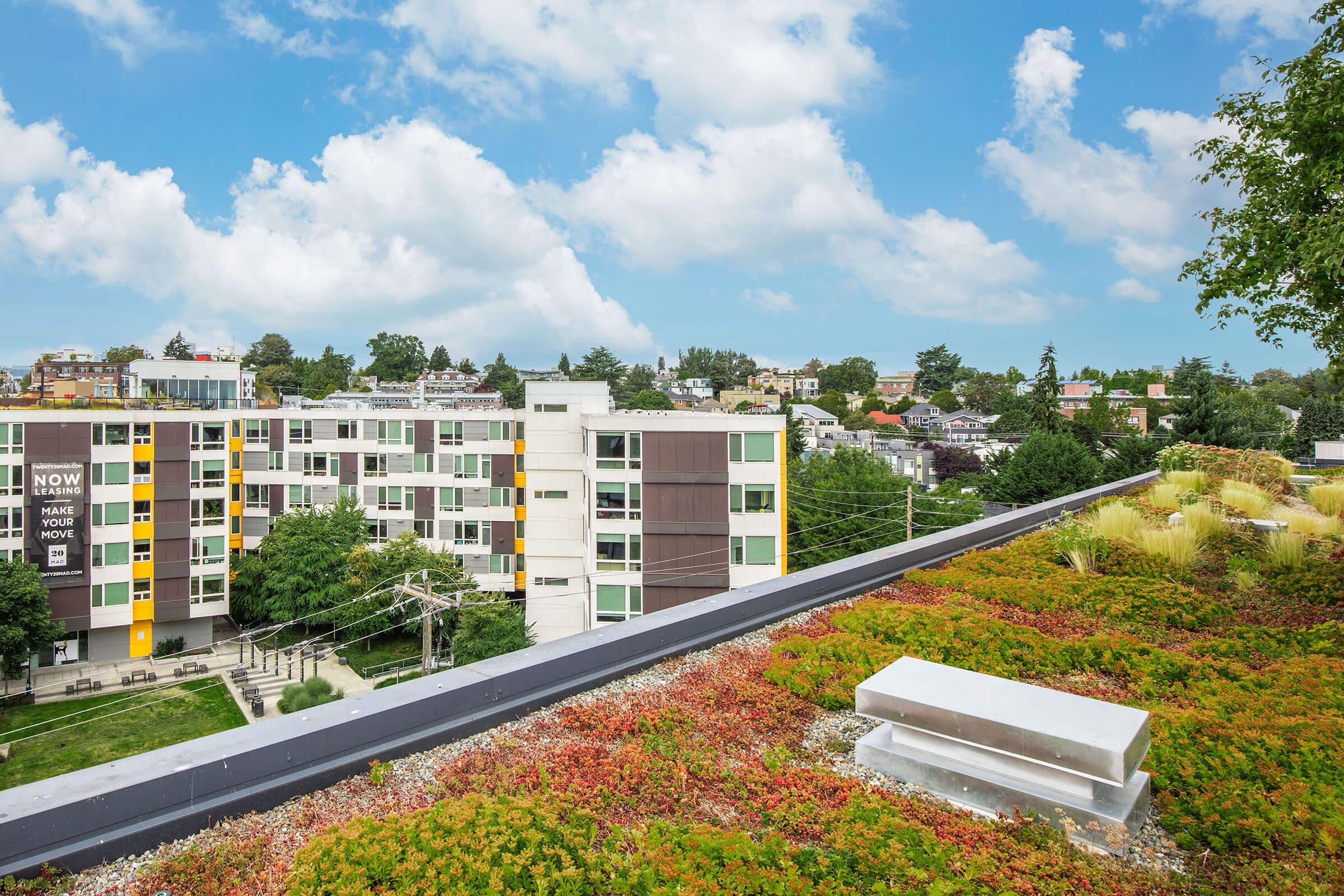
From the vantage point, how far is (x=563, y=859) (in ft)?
10.7

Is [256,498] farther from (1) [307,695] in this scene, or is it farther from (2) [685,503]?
(2) [685,503]

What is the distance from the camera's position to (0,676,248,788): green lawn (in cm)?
2005

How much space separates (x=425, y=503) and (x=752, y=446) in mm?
18265

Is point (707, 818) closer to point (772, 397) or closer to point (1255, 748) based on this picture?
point (1255, 748)

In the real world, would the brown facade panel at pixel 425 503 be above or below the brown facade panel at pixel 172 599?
above

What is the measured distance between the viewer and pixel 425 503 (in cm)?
3291

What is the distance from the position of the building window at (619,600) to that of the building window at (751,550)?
299cm

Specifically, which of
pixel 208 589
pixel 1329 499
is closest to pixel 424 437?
pixel 208 589

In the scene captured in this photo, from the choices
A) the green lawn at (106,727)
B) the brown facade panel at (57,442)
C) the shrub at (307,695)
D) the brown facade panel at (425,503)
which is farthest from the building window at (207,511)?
the shrub at (307,695)

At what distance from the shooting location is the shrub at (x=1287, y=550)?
28.1 ft

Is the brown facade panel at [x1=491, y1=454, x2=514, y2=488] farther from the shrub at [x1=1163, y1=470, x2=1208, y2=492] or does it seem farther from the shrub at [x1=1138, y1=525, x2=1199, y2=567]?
the shrub at [x1=1138, y1=525, x2=1199, y2=567]

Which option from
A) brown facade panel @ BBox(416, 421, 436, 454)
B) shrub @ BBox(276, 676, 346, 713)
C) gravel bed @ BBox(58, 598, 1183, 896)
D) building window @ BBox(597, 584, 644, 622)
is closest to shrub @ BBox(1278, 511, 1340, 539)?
gravel bed @ BBox(58, 598, 1183, 896)

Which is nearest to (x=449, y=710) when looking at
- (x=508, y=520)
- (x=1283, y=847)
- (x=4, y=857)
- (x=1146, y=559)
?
(x=4, y=857)

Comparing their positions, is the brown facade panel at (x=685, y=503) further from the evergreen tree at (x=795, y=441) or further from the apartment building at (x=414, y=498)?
the evergreen tree at (x=795, y=441)
